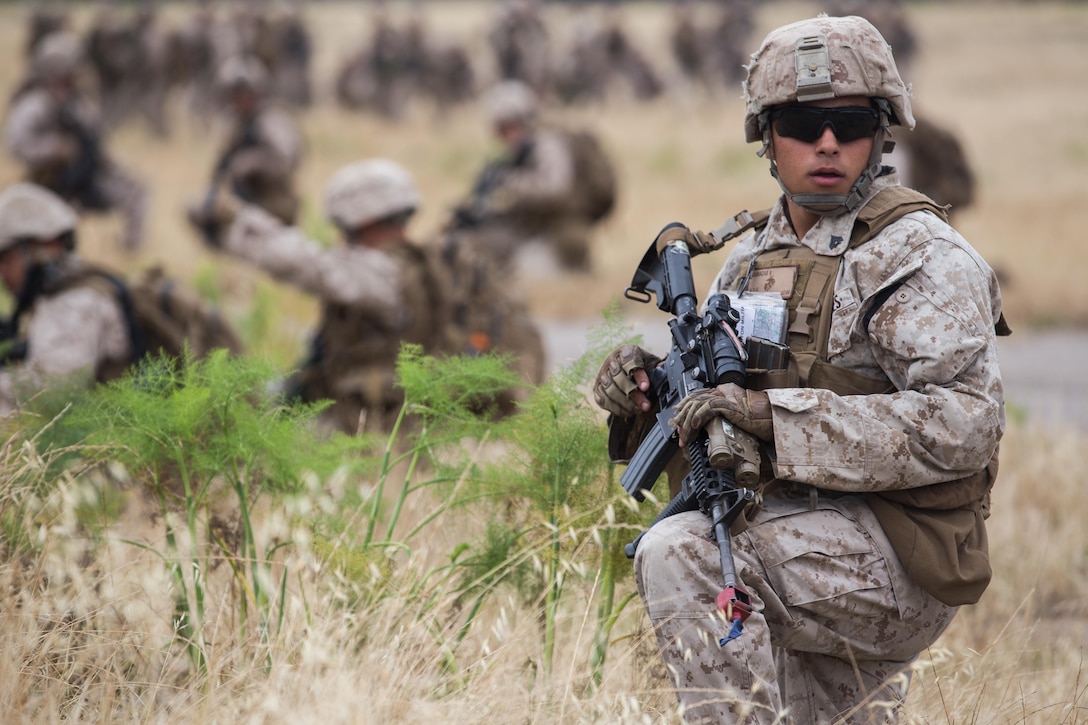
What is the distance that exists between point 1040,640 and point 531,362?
276cm

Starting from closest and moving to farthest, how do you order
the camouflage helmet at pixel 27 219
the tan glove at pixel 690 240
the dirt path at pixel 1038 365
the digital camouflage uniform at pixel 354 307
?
1. the tan glove at pixel 690 240
2. the camouflage helmet at pixel 27 219
3. the digital camouflage uniform at pixel 354 307
4. the dirt path at pixel 1038 365

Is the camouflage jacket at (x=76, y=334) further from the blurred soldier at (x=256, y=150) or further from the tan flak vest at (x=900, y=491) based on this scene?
the blurred soldier at (x=256, y=150)

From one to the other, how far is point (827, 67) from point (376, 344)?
146 inches

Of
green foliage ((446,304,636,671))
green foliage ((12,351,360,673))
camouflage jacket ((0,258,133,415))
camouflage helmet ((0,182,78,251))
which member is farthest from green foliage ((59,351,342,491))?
camouflage helmet ((0,182,78,251))

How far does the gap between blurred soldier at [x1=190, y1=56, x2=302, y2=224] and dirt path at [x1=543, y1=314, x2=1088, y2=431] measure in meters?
2.67

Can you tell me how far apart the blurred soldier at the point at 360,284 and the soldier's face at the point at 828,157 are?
3273 mm

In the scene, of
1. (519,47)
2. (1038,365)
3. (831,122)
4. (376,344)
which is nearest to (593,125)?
(519,47)

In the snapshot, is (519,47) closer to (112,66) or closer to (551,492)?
(112,66)

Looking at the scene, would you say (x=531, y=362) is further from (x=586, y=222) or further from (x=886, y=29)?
(x=886, y=29)

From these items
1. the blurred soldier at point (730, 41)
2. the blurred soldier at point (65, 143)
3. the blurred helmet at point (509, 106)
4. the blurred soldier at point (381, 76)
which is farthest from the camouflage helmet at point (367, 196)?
the blurred soldier at point (730, 41)

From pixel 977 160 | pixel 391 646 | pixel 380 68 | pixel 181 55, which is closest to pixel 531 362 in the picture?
pixel 391 646

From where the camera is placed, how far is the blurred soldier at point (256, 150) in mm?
10797

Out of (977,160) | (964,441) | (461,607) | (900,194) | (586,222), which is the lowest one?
(977,160)

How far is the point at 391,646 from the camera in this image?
9.16 feet
